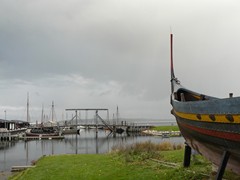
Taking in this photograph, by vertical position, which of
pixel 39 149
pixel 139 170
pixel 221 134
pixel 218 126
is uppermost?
pixel 218 126

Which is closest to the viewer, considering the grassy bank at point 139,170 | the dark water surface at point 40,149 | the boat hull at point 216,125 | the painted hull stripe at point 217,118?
the painted hull stripe at point 217,118

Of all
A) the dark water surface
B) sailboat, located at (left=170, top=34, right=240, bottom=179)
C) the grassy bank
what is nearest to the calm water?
the dark water surface

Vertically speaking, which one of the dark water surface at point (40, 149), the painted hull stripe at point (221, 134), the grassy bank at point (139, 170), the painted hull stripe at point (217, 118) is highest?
the painted hull stripe at point (217, 118)

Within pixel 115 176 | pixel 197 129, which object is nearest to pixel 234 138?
pixel 197 129

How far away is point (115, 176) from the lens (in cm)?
1494

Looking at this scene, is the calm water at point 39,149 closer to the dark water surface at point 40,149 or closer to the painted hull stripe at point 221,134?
the dark water surface at point 40,149

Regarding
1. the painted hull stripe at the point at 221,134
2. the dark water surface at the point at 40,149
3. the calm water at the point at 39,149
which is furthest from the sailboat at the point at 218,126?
the calm water at the point at 39,149

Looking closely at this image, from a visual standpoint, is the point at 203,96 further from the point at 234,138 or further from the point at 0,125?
the point at 0,125

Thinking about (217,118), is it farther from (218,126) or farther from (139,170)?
(139,170)

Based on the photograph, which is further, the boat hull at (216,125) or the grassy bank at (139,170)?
the grassy bank at (139,170)

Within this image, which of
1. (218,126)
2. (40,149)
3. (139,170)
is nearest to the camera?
(218,126)

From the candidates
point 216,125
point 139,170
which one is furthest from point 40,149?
point 216,125

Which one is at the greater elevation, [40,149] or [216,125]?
[216,125]

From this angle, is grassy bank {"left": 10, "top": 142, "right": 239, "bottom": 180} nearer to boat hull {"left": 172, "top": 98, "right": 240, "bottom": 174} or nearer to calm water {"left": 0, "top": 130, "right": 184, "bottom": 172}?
boat hull {"left": 172, "top": 98, "right": 240, "bottom": 174}
